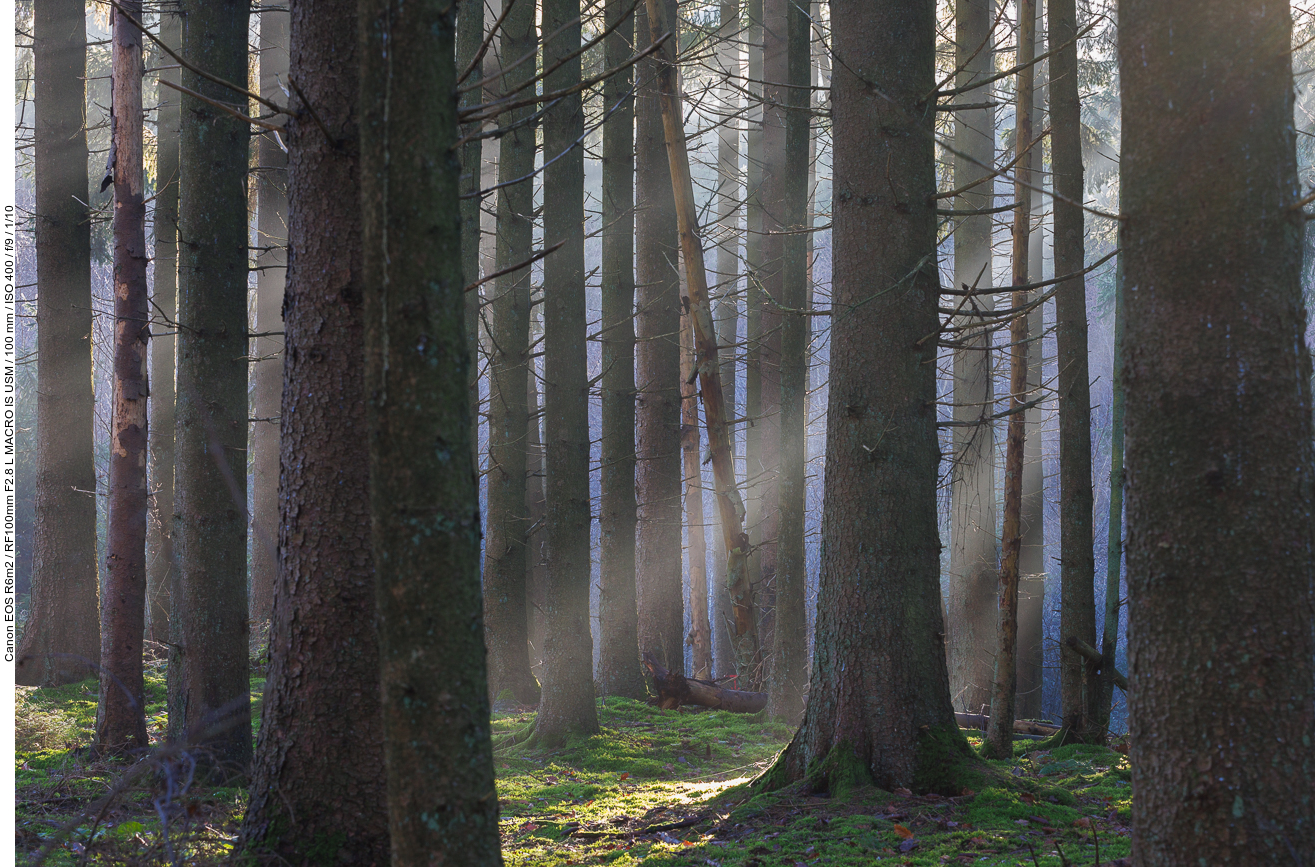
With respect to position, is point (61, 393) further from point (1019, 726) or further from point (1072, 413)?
point (1019, 726)

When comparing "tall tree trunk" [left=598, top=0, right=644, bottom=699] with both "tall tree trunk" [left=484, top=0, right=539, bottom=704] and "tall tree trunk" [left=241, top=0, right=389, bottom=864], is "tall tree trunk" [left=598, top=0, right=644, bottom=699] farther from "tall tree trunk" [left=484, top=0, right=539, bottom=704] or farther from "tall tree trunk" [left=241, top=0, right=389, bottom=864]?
"tall tree trunk" [left=241, top=0, right=389, bottom=864]

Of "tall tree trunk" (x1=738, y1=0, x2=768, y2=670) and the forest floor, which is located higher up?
"tall tree trunk" (x1=738, y1=0, x2=768, y2=670)

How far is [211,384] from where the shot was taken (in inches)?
224

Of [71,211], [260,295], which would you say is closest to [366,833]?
[71,211]

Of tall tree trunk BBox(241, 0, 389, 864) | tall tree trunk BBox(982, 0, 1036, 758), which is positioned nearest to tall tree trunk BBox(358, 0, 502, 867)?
tall tree trunk BBox(241, 0, 389, 864)

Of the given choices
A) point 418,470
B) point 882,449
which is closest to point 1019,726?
point 882,449

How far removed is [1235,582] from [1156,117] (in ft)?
4.82

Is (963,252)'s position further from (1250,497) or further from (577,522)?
(1250,497)

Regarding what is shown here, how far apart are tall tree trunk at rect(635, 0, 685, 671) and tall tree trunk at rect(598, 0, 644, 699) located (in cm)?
79

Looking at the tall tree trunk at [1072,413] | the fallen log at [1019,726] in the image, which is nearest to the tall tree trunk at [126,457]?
the tall tree trunk at [1072,413]

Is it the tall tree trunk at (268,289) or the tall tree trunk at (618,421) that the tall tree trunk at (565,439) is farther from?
the tall tree trunk at (268,289)

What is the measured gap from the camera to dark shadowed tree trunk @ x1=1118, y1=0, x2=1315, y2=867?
8.28 feet

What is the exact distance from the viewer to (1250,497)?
2.54 metres

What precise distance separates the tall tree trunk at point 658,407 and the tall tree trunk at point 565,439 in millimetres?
3418
